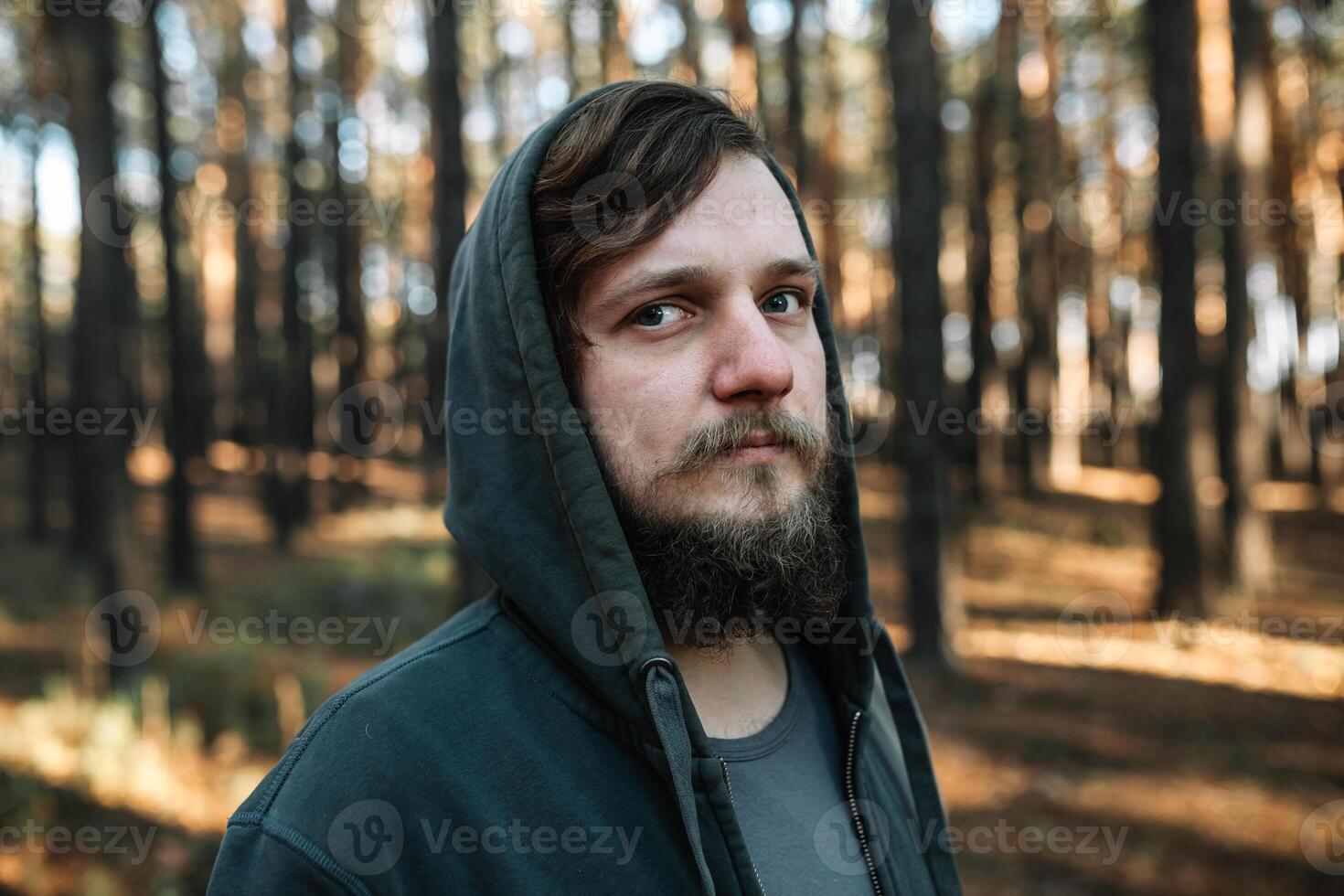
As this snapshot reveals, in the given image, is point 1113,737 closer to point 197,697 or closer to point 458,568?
point 458,568

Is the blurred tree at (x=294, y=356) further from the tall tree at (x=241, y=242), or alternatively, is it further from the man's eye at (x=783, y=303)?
the man's eye at (x=783, y=303)

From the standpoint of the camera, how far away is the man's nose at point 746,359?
1.72 meters

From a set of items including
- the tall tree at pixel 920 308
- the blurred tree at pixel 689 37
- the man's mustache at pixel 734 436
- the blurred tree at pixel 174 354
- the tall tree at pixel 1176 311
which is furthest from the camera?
the blurred tree at pixel 689 37

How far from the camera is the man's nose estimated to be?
1723mm

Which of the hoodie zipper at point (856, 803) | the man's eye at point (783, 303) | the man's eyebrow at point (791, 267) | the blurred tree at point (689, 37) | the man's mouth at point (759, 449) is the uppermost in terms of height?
the blurred tree at point (689, 37)

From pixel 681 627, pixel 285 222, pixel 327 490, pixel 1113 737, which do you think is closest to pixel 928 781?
pixel 681 627

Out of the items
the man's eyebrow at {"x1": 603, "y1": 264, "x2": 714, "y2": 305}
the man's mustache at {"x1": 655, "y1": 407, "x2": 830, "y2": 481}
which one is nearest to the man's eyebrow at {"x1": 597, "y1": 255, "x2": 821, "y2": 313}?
the man's eyebrow at {"x1": 603, "y1": 264, "x2": 714, "y2": 305}

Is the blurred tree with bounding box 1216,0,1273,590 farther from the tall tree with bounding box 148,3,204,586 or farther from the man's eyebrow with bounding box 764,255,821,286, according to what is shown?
the tall tree with bounding box 148,3,204,586

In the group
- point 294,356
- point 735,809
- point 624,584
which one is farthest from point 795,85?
point 735,809

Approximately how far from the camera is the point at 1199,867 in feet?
18.3

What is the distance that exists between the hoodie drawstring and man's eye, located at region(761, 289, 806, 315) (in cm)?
79

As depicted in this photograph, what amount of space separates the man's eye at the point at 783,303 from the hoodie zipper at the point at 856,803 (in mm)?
922

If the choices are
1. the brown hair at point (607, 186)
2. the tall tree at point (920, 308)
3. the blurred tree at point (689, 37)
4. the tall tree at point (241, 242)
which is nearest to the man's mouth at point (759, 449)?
the brown hair at point (607, 186)

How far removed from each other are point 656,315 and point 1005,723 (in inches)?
300
